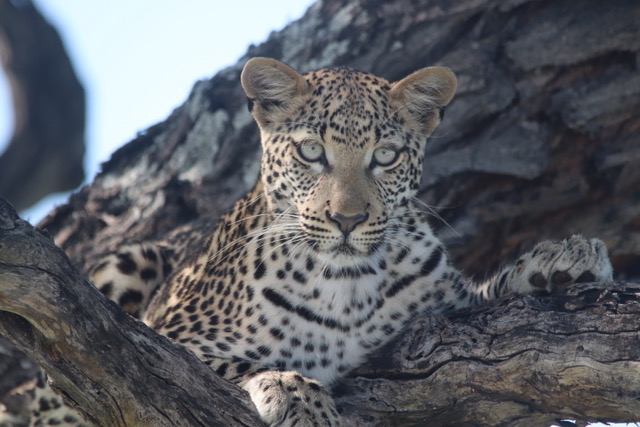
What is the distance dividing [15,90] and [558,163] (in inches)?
228

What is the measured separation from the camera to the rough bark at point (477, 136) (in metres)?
7.93

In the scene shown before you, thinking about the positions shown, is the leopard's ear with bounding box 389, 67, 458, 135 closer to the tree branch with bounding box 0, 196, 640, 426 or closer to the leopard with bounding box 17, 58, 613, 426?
the leopard with bounding box 17, 58, 613, 426

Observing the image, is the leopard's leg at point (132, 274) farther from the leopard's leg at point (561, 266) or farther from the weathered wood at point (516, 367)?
the leopard's leg at point (561, 266)

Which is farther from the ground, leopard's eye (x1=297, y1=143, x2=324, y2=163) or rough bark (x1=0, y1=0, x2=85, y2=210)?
rough bark (x1=0, y1=0, x2=85, y2=210)

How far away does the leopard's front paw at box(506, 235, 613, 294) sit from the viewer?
5.75 meters

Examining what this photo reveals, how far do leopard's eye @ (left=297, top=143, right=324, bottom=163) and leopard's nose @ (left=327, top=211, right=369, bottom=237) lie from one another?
1.59ft

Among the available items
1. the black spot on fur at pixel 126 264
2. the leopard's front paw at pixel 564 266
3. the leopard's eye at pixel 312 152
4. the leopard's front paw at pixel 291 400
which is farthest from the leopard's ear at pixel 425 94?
the black spot on fur at pixel 126 264

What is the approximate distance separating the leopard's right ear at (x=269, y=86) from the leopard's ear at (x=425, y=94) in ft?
2.11

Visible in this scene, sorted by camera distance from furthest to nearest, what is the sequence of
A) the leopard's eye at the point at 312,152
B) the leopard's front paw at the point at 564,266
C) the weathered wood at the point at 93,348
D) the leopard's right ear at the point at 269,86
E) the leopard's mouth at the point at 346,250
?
the leopard's right ear at the point at 269,86, the leopard's eye at the point at 312,152, the leopard's mouth at the point at 346,250, the leopard's front paw at the point at 564,266, the weathered wood at the point at 93,348

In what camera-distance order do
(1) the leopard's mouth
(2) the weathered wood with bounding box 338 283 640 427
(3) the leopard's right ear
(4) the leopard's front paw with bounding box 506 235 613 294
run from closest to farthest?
(2) the weathered wood with bounding box 338 283 640 427 < (4) the leopard's front paw with bounding box 506 235 613 294 < (1) the leopard's mouth < (3) the leopard's right ear

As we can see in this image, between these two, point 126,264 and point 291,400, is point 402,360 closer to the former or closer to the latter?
point 291,400

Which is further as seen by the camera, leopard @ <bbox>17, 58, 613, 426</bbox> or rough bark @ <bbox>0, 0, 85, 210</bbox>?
rough bark @ <bbox>0, 0, 85, 210</bbox>

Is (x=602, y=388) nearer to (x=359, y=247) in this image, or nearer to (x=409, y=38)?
(x=359, y=247)

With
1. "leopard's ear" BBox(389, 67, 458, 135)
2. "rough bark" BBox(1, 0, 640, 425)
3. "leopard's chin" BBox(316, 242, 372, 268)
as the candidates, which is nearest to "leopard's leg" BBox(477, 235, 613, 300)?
"leopard's chin" BBox(316, 242, 372, 268)
